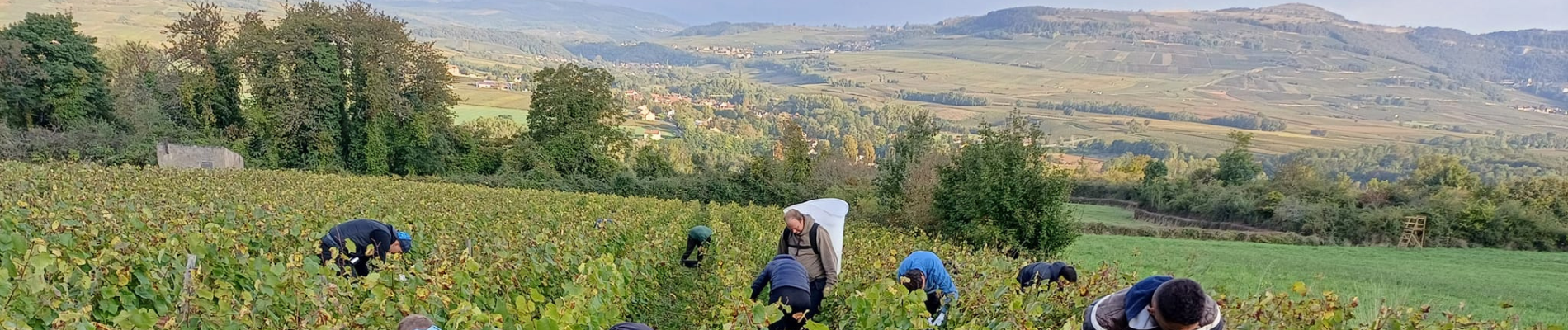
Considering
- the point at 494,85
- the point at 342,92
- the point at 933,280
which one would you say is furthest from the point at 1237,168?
the point at 494,85

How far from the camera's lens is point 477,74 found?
13275cm

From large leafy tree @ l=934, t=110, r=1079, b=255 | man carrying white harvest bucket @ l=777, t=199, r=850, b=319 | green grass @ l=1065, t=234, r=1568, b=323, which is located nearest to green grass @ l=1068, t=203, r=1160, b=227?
green grass @ l=1065, t=234, r=1568, b=323

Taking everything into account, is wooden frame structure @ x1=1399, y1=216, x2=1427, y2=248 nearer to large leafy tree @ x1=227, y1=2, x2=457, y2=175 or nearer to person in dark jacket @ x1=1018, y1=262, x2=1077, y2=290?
person in dark jacket @ x1=1018, y1=262, x2=1077, y2=290

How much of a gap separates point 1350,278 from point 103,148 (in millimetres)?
38745

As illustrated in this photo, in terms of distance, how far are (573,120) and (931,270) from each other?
33134 mm

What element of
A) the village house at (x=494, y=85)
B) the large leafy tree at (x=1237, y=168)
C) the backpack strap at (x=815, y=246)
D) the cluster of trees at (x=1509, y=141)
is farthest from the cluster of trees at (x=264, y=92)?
the cluster of trees at (x=1509, y=141)

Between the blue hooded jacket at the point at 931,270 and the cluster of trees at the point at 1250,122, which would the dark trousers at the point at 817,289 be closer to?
→ the blue hooded jacket at the point at 931,270

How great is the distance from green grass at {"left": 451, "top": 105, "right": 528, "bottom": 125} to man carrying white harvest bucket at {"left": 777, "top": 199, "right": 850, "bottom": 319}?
7502 centimetres

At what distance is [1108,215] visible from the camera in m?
44.8

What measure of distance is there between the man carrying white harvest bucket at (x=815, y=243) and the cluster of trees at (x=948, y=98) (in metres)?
169

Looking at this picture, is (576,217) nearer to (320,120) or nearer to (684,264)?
(684,264)

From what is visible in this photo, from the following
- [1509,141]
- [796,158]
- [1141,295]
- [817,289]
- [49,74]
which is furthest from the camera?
[1509,141]

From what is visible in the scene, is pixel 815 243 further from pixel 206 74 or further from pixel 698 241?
pixel 206 74

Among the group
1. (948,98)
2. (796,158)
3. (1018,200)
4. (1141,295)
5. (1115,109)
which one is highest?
(1141,295)
